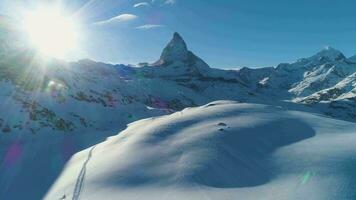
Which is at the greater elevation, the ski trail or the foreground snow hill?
the foreground snow hill

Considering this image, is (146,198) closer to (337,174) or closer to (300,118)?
(337,174)

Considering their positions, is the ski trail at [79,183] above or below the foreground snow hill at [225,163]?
below

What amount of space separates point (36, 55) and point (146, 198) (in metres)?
47.2

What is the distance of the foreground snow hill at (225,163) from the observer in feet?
54.6

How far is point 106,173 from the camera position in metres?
21.4

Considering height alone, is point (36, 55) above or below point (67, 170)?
above

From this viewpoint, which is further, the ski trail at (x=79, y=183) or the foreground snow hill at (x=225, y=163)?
the ski trail at (x=79, y=183)

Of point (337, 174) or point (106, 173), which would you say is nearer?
point (337, 174)

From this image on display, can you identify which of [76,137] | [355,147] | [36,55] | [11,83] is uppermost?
[36,55]

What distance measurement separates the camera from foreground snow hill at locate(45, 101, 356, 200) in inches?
656

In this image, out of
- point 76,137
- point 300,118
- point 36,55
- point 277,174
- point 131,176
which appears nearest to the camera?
point 277,174

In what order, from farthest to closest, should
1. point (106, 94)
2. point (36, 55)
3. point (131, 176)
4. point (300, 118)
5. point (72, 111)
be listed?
point (106, 94) < point (36, 55) < point (72, 111) < point (300, 118) < point (131, 176)

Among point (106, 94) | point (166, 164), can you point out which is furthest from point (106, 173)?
point (106, 94)

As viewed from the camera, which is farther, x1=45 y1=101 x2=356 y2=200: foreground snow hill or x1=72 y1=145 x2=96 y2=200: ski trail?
x1=72 y1=145 x2=96 y2=200: ski trail
